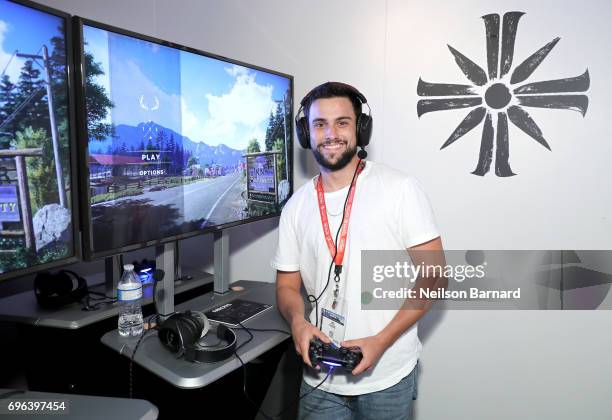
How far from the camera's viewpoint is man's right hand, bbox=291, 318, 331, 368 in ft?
4.28

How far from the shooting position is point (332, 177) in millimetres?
1519

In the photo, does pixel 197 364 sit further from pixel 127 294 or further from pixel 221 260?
pixel 221 260

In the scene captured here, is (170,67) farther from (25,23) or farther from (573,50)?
(573,50)

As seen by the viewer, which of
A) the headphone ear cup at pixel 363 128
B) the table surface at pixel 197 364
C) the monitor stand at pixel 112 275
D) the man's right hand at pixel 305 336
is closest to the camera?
the table surface at pixel 197 364

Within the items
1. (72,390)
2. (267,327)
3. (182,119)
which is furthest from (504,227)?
(72,390)

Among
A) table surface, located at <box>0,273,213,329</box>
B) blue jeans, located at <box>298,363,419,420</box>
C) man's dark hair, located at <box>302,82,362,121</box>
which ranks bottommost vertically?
blue jeans, located at <box>298,363,419,420</box>

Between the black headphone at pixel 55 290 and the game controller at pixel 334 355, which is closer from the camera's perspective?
the game controller at pixel 334 355

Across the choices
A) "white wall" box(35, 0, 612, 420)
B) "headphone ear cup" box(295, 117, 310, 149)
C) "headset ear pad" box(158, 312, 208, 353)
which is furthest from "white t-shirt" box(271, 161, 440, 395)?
"white wall" box(35, 0, 612, 420)

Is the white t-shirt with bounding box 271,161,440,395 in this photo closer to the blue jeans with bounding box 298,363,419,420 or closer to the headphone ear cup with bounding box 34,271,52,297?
the blue jeans with bounding box 298,363,419,420

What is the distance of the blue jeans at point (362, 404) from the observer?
1353 mm

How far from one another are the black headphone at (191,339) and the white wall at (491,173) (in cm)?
108

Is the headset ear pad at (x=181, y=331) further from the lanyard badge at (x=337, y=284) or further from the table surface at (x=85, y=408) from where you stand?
the lanyard badge at (x=337, y=284)

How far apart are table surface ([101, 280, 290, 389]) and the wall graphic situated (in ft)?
3.65

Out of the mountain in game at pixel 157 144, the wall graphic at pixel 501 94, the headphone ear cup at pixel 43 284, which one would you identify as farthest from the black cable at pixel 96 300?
the wall graphic at pixel 501 94
